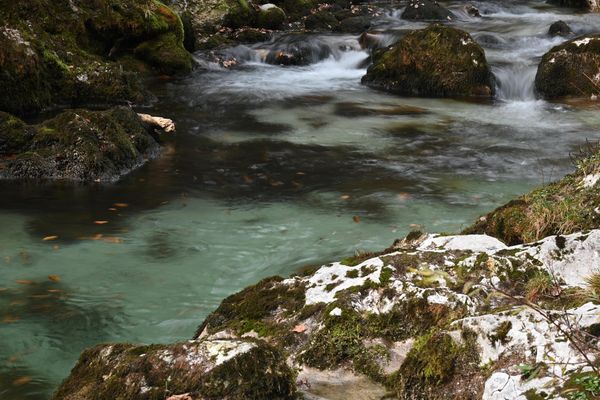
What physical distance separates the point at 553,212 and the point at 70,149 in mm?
6811

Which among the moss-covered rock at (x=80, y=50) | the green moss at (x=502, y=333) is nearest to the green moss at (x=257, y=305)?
the green moss at (x=502, y=333)

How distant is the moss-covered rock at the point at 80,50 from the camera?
12.1 meters

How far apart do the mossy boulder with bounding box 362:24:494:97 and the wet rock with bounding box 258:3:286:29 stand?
722 centimetres

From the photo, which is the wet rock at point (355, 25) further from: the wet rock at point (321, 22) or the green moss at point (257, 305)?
the green moss at point (257, 305)

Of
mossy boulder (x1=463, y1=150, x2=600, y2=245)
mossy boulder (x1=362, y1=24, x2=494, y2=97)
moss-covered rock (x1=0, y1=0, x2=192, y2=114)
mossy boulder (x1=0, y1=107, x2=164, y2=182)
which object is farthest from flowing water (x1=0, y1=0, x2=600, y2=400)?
mossy boulder (x1=463, y1=150, x2=600, y2=245)

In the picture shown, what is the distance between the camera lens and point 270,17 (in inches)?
867

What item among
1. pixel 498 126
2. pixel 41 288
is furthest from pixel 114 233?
pixel 498 126

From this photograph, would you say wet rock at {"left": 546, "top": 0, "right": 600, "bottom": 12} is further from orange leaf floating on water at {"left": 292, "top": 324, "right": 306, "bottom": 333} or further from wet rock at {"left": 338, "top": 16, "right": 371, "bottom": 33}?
orange leaf floating on water at {"left": 292, "top": 324, "right": 306, "bottom": 333}

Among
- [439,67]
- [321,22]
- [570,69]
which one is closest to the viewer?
[570,69]

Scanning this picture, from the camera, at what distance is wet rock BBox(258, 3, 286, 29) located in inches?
864

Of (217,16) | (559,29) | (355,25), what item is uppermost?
(217,16)

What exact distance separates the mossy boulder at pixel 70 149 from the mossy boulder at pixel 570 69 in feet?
30.7

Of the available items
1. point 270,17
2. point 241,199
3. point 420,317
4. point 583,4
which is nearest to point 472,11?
point 583,4

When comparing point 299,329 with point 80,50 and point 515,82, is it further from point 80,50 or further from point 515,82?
point 515,82
